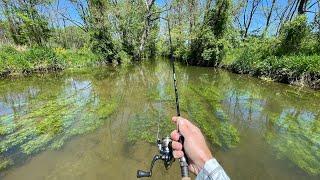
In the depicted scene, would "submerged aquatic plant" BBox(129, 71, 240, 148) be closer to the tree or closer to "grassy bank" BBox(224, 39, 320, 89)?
"grassy bank" BBox(224, 39, 320, 89)

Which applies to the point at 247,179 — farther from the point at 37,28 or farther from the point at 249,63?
the point at 37,28

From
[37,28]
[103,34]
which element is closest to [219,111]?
[103,34]

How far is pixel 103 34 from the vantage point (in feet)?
86.8

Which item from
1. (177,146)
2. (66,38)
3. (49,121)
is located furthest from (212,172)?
(66,38)

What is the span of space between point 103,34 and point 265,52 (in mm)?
15117

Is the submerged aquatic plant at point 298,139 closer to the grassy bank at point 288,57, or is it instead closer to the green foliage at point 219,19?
the grassy bank at point 288,57

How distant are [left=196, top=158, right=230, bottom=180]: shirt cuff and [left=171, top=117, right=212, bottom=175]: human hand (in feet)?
0.14

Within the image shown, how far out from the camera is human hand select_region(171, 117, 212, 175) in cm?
176

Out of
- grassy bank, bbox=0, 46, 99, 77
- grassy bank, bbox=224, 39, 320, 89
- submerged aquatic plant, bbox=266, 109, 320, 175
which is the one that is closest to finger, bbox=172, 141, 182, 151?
submerged aquatic plant, bbox=266, 109, 320, 175

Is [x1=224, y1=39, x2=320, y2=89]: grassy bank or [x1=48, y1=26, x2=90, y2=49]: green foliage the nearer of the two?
[x1=224, y1=39, x2=320, y2=89]: grassy bank

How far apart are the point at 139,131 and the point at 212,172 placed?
507 centimetres

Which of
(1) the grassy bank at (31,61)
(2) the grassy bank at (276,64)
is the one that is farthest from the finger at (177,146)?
(1) the grassy bank at (31,61)

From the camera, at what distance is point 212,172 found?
64.6 inches

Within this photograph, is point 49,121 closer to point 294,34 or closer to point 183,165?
point 183,165
